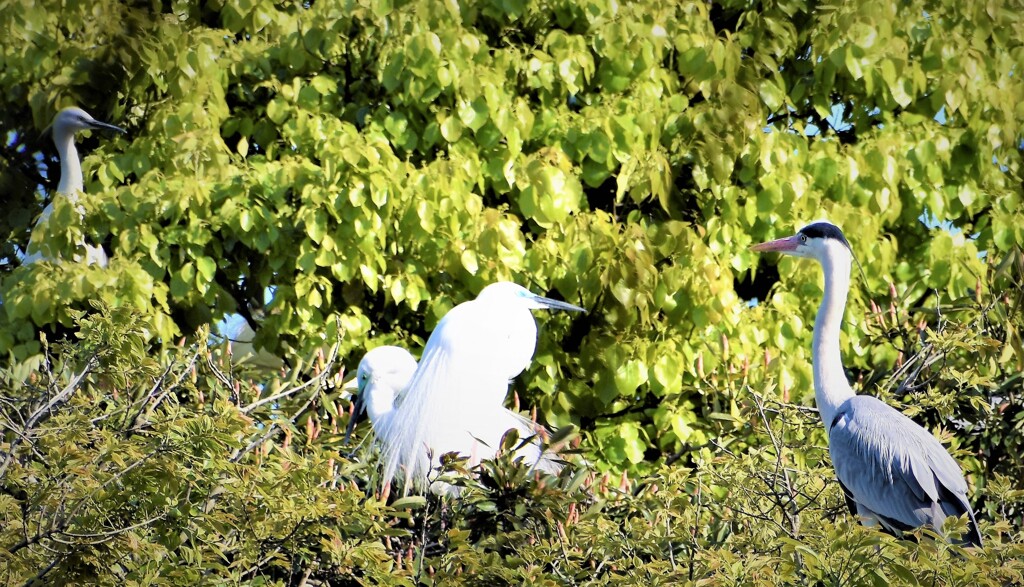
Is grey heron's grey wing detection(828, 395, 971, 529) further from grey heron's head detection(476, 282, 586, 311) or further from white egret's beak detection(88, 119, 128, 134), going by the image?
white egret's beak detection(88, 119, 128, 134)

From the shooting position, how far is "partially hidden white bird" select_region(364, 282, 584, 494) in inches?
173

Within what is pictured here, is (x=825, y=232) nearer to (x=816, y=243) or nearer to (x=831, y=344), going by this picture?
(x=816, y=243)

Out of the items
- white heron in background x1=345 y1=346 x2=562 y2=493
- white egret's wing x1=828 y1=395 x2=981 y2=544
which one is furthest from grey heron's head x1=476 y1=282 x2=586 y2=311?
white egret's wing x1=828 y1=395 x2=981 y2=544

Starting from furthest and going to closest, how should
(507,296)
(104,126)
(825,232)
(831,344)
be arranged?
(104,126)
(507,296)
(825,232)
(831,344)

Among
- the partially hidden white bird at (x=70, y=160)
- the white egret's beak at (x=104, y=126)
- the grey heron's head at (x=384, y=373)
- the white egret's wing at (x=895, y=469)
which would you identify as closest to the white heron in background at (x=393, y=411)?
the grey heron's head at (x=384, y=373)

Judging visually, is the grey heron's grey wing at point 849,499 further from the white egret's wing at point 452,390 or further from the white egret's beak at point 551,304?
the white egret's beak at point 551,304

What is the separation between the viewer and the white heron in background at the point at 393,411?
4410 millimetres

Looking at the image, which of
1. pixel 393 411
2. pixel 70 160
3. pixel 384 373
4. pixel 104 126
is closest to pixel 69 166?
pixel 70 160

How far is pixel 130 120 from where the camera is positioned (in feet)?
18.1

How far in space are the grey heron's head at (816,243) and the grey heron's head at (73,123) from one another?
3.12 m

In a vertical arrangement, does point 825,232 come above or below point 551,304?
above

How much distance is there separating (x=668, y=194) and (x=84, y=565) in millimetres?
3017

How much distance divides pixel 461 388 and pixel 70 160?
7.73 feet

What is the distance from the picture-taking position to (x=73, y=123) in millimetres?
5375
